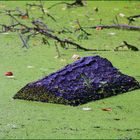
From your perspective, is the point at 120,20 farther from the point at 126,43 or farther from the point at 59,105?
the point at 59,105

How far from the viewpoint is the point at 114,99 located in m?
3.26

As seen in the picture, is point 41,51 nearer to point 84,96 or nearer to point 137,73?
point 137,73

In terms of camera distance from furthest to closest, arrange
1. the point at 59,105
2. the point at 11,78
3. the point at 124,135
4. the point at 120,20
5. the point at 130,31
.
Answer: the point at 120,20 < the point at 130,31 < the point at 11,78 < the point at 59,105 < the point at 124,135

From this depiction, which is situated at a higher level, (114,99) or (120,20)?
(114,99)

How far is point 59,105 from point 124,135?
547 millimetres

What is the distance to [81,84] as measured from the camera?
3.28 m

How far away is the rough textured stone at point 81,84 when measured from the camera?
3.19 meters

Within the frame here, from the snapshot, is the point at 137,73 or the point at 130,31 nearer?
the point at 137,73

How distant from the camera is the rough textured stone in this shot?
→ 319 cm

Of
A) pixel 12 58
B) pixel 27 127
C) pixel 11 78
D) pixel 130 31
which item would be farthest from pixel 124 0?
pixel 27 127

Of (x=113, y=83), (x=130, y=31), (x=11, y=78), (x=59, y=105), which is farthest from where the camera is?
(x=130, y=31)

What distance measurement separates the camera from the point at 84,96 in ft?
10.5

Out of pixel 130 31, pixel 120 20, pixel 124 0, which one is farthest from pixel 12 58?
pixel 124 0

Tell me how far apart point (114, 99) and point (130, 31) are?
185 cm
